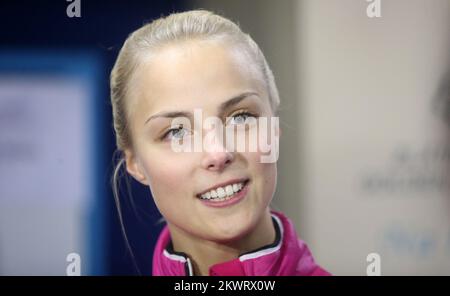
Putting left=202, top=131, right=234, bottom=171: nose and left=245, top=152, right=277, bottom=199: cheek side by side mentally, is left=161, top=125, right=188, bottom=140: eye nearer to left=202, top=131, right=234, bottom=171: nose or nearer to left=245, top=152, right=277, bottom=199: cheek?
left=202, top=131, right=234, bottom=171: nose

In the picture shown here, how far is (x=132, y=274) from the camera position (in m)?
1.41

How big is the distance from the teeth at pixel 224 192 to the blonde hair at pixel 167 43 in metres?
0.23

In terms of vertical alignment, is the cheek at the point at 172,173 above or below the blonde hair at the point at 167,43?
below

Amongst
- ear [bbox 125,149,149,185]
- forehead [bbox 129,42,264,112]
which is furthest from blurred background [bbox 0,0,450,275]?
forehead [bbox 129,42,264,112]

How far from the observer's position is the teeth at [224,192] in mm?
1308

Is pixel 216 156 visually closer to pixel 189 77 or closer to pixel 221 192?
pixel 221 192

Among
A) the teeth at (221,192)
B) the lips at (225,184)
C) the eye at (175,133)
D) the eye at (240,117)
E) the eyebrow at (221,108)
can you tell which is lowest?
the teeth at (221,192)

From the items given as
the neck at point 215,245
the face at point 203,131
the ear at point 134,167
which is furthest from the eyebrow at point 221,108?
the neck at point 215,245

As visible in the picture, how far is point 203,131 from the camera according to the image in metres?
1.30

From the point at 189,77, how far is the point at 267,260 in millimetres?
518

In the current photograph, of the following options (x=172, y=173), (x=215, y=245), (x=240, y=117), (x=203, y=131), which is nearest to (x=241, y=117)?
(x=240, y=117)

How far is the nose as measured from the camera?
1.29 m

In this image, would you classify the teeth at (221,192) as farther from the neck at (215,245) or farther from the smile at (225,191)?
the neck at (215,245)
